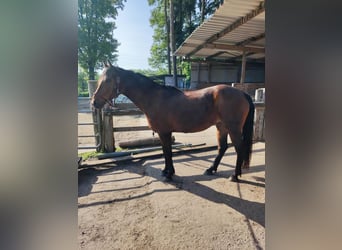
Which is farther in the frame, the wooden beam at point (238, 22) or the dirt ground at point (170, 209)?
the wooden beam at point (238, 22)

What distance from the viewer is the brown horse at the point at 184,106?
2.53m

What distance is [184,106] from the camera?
266 cm

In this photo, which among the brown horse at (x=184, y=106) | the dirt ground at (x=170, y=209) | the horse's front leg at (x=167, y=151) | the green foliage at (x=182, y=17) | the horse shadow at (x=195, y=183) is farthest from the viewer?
the green foliage at (x=182, y=17)

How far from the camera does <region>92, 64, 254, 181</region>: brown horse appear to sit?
2.53 m

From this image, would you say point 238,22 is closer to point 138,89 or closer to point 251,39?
point 251,39

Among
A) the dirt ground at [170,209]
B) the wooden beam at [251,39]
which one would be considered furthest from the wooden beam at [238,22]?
the dirt ground at [170,209]

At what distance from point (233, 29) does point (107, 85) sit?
9.76 ft

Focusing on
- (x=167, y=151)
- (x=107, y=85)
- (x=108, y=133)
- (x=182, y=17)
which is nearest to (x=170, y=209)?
(x=167, y=151)

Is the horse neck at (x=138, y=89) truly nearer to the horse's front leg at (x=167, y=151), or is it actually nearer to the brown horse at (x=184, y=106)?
the brown horse at (x=184, y=106)
